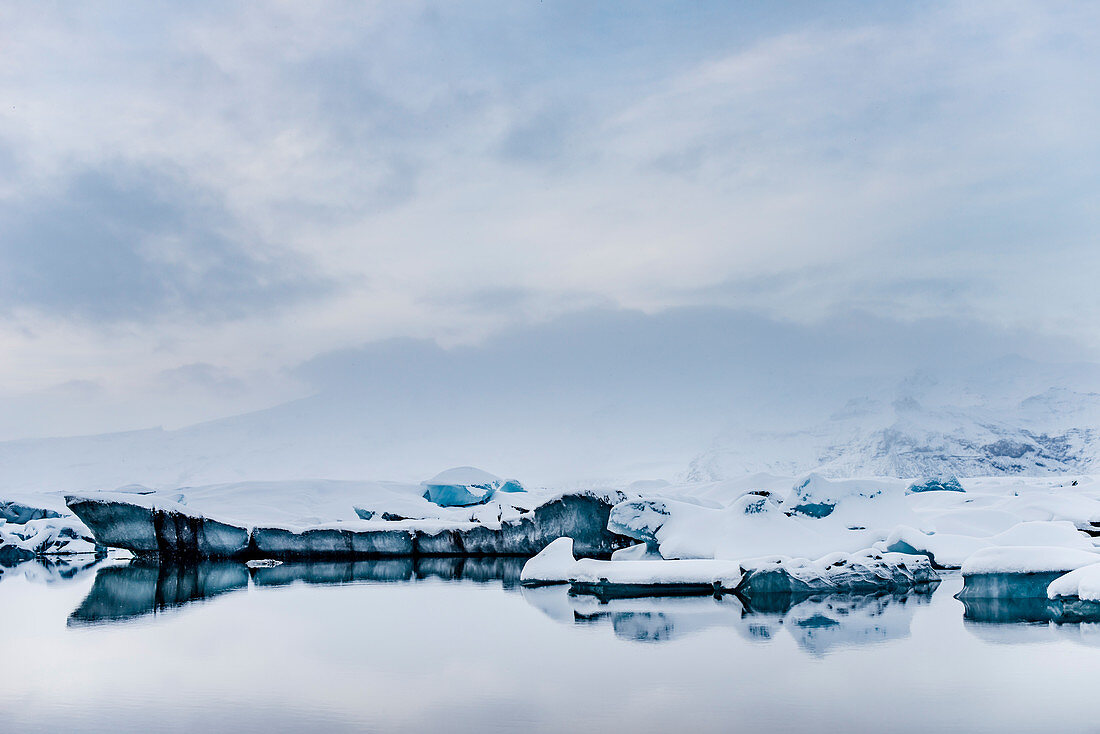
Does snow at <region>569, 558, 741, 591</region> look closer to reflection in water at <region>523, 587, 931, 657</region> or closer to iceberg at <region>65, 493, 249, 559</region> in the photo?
reflection in water at <region>523, 587, 931, 657</region>

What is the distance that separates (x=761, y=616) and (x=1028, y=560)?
8.68 ft

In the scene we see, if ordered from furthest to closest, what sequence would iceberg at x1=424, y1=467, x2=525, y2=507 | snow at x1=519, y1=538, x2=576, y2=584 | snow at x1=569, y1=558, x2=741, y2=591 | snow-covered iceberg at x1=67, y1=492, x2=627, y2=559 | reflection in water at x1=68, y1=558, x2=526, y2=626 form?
iceberg at x1=424, y1=467, x2=525, y2=507, snow-covered iceberg at x1=67, y1=492, x2=627, y2=559, snow at x1=519, y1=538, x2=576, y2=584, snow at x1=569, y1=558, x2=741, y2=591, reflection in water at x1=68, y1=558, x2=526, y2=626

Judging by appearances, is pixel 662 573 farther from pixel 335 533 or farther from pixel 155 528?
pixel 155 528

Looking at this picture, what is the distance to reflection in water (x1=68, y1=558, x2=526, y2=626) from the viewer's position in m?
9.48

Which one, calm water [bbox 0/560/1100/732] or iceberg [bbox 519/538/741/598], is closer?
calm water [bbox 0/560/1100/732]

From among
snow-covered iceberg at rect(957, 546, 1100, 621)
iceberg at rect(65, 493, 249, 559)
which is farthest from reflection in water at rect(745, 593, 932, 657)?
iceberg at rect(65, 493, 249, 559)

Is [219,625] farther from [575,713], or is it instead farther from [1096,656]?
[1096,656]

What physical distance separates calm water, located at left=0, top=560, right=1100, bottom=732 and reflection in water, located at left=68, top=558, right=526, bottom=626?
13 cm

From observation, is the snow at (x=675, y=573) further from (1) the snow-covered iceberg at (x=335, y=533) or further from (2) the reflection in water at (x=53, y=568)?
(2) the reflection in water at (x=53, y=568)

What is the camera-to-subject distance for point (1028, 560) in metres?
8.61

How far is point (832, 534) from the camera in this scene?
12172 mm

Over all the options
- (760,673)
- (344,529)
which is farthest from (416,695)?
(344,529)

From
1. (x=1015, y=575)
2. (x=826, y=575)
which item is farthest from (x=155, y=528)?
(x=1015, y=575)

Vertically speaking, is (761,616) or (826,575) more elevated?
(826,575)
